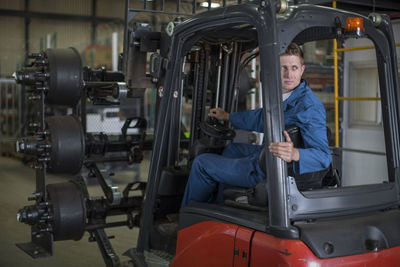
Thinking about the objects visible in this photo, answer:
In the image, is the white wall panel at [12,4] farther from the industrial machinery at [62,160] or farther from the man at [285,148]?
the man at [285,148]

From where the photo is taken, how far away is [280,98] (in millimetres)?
2828

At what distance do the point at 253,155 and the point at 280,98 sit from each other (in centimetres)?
87

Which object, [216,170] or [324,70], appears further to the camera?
[324,70]

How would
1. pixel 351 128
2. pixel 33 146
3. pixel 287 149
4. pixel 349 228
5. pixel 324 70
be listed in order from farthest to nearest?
pixel 324 70
pixel 351 128
pixel 33 146
pixel 349 228
pixel 287 149

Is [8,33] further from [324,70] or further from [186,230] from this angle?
[186,230]

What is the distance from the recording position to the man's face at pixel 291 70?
3281 millimetres

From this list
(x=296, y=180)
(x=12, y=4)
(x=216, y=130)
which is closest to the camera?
(x=296, y=180)

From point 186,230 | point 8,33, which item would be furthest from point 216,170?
point 8,33

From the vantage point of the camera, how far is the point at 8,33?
18562 millimetres

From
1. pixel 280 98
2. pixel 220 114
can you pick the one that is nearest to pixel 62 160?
pixel 220 114

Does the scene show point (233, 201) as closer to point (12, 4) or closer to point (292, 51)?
point (292, 51)

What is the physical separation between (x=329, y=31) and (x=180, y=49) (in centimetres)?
101

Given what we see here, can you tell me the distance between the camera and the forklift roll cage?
2.83m

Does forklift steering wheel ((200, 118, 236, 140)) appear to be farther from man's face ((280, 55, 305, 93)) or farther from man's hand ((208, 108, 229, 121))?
man's face ((280, 55, 305, 93))
